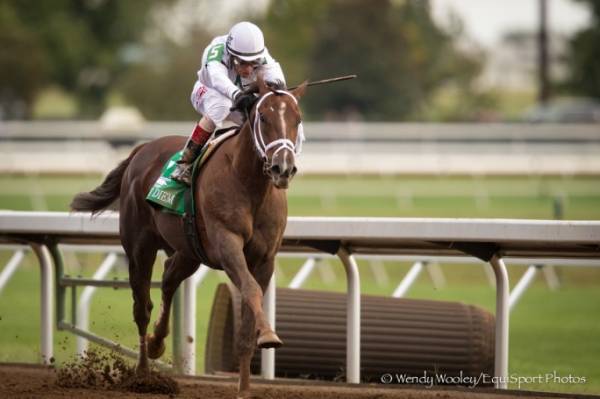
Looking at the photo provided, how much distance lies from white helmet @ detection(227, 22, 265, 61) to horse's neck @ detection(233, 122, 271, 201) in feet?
1.49

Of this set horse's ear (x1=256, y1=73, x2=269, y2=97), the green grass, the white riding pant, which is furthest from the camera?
the green grass

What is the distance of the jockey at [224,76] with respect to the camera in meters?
6.23

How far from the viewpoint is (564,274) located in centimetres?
1519

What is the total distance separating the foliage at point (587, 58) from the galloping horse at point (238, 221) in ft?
120

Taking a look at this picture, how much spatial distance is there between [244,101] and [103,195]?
1707 mm

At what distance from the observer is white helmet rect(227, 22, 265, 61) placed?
20.5ft

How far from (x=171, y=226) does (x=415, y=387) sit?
158 centimetres

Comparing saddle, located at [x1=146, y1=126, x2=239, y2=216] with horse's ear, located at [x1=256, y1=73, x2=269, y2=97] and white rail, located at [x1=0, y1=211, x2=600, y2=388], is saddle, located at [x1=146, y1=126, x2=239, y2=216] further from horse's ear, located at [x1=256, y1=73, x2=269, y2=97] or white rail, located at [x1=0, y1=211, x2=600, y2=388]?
white rail, located at [x1=0, y1=211, x2=600, y2=388]

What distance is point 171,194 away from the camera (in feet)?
21.1

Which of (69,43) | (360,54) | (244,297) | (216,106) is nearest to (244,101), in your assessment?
(216,106)

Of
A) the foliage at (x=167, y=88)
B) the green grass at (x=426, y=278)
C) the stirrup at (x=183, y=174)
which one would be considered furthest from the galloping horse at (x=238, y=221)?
the foliage at (x=167, y=88)

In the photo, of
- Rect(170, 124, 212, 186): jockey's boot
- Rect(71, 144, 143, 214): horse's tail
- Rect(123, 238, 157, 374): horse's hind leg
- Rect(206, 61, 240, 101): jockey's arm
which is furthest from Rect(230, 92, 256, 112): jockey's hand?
Rect(71, 144, 143, 214): horse's tail

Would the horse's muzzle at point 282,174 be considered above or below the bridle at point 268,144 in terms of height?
below

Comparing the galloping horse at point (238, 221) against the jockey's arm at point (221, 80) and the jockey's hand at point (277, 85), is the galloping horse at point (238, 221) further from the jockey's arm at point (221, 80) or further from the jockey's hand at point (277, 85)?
the jockey's arm at point (221, 80)
